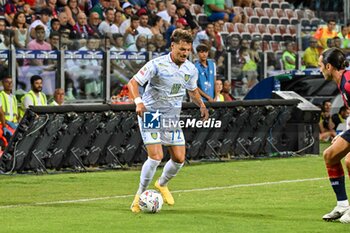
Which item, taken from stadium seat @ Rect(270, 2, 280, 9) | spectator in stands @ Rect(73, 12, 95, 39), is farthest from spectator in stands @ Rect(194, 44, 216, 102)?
stadium seat @ Rect(270, 2, 280, 9)

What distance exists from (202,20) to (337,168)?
19616 mm

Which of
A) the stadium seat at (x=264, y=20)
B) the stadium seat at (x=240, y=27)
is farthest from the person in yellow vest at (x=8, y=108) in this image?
the stadium seat at (x=264, y=20)

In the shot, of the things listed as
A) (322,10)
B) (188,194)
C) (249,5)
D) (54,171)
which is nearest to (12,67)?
(54,171)

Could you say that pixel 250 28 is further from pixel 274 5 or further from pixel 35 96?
pixel 35 96

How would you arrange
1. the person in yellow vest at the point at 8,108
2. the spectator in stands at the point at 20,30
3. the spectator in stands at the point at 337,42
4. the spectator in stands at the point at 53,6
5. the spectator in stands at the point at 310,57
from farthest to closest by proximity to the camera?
the spectator in stands at the point at 337,42 < the spectator in stands at the point at 310,57 < the spectator in stands at the point at 53,6 < the spectator in stands at the point at 20,30 < the person in yellow vest at the point at 8,108

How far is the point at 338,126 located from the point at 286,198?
12233mm

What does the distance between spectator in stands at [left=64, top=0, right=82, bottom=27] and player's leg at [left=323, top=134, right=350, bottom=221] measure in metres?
14.4

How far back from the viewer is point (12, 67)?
76.1ft

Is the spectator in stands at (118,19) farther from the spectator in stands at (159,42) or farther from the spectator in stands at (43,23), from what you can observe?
the spectator in stands at (43,23)

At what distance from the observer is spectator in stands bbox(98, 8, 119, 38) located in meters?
26.4

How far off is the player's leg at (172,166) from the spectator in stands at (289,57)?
16.3 meters

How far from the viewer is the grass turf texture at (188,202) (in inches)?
462

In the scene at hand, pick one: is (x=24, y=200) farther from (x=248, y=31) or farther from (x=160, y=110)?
(x=248, y=31)

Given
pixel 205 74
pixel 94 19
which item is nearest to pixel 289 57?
pixel 94 19
